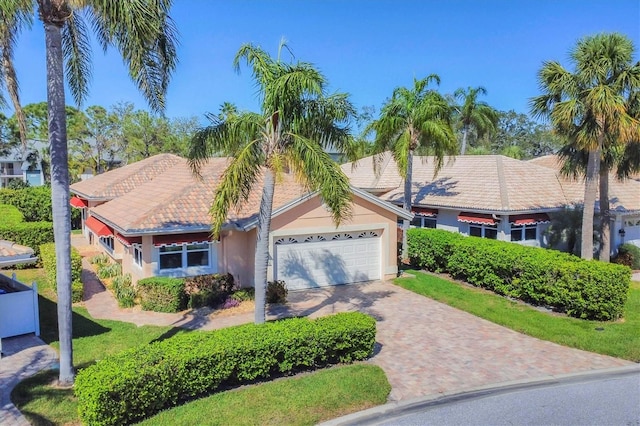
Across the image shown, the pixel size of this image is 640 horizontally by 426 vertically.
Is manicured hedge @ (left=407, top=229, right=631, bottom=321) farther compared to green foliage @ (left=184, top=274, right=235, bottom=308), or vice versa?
green foliage @ (left=184, top=274, right=235, bottom=308)

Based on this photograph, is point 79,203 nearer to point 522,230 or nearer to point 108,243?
point 108,243

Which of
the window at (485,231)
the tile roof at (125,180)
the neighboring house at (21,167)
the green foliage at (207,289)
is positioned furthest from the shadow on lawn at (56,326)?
the neighboring house at (21,167)

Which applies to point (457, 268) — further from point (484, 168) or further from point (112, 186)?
point (112, 186)

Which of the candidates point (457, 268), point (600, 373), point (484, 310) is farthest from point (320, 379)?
point (457, 268)

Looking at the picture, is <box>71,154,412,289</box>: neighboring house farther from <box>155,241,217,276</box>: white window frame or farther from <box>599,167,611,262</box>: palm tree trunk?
<box>599,167,611,262</box>: palm tree trunk

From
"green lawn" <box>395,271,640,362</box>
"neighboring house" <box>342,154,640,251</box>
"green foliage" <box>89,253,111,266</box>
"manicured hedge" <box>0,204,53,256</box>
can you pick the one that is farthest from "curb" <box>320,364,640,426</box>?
"manicured hedge" <box>0,204,53,256</box>

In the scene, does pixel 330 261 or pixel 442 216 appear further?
pixel 442 216
